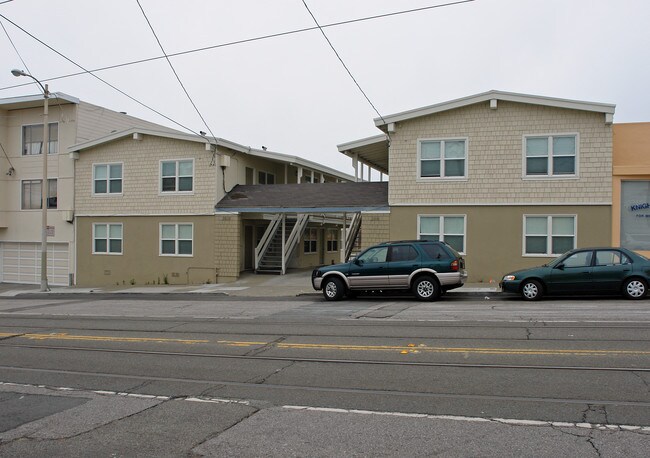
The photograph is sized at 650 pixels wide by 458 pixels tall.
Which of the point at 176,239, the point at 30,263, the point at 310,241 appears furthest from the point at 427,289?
the point at 30,263

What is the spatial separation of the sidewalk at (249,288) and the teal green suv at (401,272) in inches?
86.1

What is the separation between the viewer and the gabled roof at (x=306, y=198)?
22.9m

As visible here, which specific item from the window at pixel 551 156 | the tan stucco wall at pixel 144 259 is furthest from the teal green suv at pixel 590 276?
the tan stucco wall at pixel 144 259

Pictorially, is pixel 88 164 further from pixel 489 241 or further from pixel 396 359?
pixel 396 359

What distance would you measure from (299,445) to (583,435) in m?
2.55

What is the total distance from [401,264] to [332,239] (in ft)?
67.3

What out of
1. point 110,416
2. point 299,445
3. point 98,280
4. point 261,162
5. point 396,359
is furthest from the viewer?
point 261,162

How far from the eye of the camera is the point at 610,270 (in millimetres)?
14891

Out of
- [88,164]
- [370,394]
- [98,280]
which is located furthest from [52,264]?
[370,394]

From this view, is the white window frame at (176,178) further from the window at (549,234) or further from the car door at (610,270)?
the car door at (610,270)

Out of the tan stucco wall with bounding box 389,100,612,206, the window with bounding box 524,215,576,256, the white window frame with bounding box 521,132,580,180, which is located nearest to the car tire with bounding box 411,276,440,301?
the tan stucco wall with bounding box 389,100,612,206

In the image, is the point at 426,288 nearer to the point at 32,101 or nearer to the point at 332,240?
the point at 332,240

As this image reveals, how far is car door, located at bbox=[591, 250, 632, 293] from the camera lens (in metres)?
14.8

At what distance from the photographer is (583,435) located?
5.24 meters
